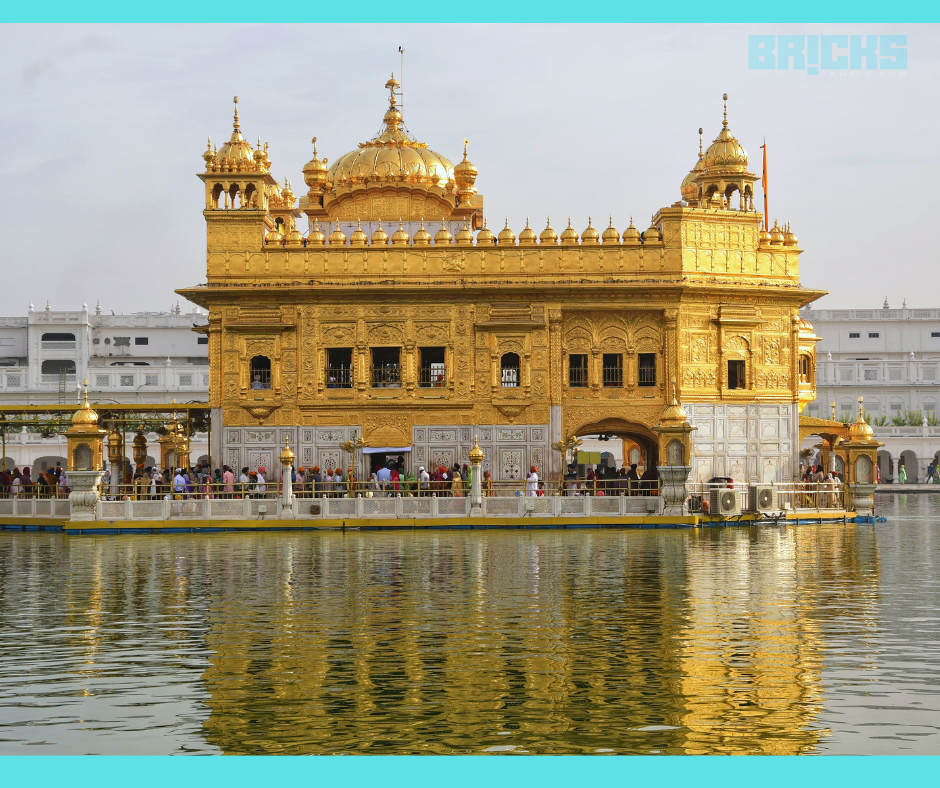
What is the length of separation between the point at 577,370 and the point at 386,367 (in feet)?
16.3

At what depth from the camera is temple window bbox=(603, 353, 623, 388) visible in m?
32.2

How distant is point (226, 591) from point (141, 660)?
15.4 feet

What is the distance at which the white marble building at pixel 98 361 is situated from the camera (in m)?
69.1

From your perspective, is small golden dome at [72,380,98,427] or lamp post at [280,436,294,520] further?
small golden dome at [72,380,98,427]

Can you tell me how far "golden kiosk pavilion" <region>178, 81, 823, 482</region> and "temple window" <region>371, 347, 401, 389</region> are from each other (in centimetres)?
4

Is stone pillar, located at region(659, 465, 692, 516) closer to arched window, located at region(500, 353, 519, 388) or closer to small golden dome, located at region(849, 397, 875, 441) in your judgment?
small golden dome, located at region(849, 397, 875, 441)

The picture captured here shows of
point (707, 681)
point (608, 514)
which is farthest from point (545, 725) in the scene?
point (608, 514)

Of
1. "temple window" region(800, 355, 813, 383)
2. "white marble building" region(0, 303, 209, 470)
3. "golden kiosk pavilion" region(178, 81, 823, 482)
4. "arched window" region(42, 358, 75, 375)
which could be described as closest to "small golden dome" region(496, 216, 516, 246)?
Answer: "golden kiosk pavilion" region(178, 81, 823, 482)

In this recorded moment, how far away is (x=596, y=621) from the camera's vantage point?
1264 cm

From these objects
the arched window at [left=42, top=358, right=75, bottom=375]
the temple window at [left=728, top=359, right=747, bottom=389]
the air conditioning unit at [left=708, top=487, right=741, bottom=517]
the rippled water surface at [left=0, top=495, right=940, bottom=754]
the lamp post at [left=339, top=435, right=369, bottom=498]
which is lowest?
the rippled water surface at [left=0, top=495, right=940, bottom=754]

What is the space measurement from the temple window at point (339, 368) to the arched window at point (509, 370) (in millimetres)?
3963

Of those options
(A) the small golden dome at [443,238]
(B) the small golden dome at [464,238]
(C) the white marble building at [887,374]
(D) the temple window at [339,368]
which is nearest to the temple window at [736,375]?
(B) the small golden dome at [464,238]

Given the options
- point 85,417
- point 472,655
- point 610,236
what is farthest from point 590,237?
point 472,655

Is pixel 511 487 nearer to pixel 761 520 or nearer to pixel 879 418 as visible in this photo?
pixel 761 520
